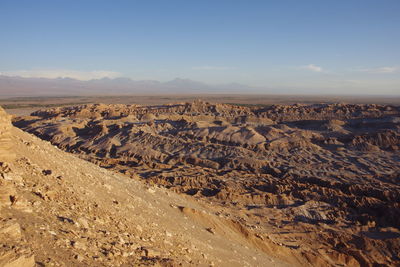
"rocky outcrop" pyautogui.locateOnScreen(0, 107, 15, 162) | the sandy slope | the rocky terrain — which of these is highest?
"rocky outcrop" pyautogui.locateOnScreen(0, 107, 15, 162)

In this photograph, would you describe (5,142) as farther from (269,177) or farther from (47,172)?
(269,177)

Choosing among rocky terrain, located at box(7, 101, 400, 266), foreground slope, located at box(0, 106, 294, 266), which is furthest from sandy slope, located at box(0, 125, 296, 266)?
rocky terrain, located at box(7, 101, 400, 266)

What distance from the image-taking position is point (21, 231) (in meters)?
5.12

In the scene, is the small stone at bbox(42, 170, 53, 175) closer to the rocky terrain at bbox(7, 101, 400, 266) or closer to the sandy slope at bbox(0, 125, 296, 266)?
the sandy slope at bbox(0, 125, 296, 266)

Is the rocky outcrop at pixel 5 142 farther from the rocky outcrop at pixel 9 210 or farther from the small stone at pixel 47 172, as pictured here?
the small stone at pixel 47 172

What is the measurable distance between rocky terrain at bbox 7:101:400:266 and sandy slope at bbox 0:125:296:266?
123mm

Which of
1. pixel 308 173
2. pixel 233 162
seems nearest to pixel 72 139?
pixel 233 162

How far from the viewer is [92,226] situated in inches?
257

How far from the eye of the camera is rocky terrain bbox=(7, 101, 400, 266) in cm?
1280

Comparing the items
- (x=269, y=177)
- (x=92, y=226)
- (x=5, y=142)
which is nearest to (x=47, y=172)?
(x=5, y=142)

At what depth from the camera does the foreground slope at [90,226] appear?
16.5 feet

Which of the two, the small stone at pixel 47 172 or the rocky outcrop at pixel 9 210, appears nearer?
the rocky outcrop at pixel 9 210

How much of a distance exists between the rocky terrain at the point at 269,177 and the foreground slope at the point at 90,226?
141mm

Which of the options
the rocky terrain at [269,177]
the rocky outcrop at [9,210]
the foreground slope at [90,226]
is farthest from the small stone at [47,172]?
the rocky outcrop at [9,210]
